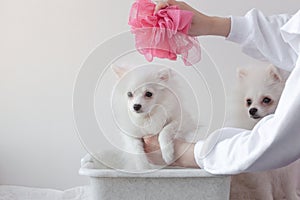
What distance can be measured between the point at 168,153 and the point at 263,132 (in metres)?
0.33

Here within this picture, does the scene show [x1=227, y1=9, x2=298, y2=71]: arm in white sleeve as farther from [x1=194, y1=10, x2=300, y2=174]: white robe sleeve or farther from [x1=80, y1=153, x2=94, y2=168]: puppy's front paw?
[x1=80, y1=153, x2=94, y2=168]: puppy's front paw

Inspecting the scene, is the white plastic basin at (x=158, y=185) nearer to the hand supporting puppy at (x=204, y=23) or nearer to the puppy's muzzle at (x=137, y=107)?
the puppy's muzzle at (x=137, y=107)

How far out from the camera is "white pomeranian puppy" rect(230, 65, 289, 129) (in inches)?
42.7

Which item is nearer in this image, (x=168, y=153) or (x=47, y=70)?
(x=168, y=153)

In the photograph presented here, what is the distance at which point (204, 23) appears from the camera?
0.87 meters

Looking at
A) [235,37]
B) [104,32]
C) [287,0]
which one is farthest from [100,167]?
[287,0]

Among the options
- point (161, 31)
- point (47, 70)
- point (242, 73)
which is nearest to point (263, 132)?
point (161, 31)

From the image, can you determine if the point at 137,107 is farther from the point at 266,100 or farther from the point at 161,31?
the point at 266,100

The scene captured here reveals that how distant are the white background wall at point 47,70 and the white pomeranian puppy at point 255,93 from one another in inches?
10.1

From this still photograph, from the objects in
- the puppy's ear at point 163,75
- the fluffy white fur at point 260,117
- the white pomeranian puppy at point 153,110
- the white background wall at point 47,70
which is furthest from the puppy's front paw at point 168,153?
the white background wall at point 47,70

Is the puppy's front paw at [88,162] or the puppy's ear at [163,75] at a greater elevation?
the puppy's ear at [163,75]

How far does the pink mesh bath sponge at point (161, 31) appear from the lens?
2.60 ft

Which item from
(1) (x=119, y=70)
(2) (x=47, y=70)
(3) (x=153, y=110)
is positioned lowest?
(2) (x=47, y=70)

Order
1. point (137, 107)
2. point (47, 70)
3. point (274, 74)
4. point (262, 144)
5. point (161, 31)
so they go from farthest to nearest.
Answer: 1. point (47, 70)
2. point (274, 74)
3. point (137, 107)
4. point (161, 31)
5. point (262, 144)
